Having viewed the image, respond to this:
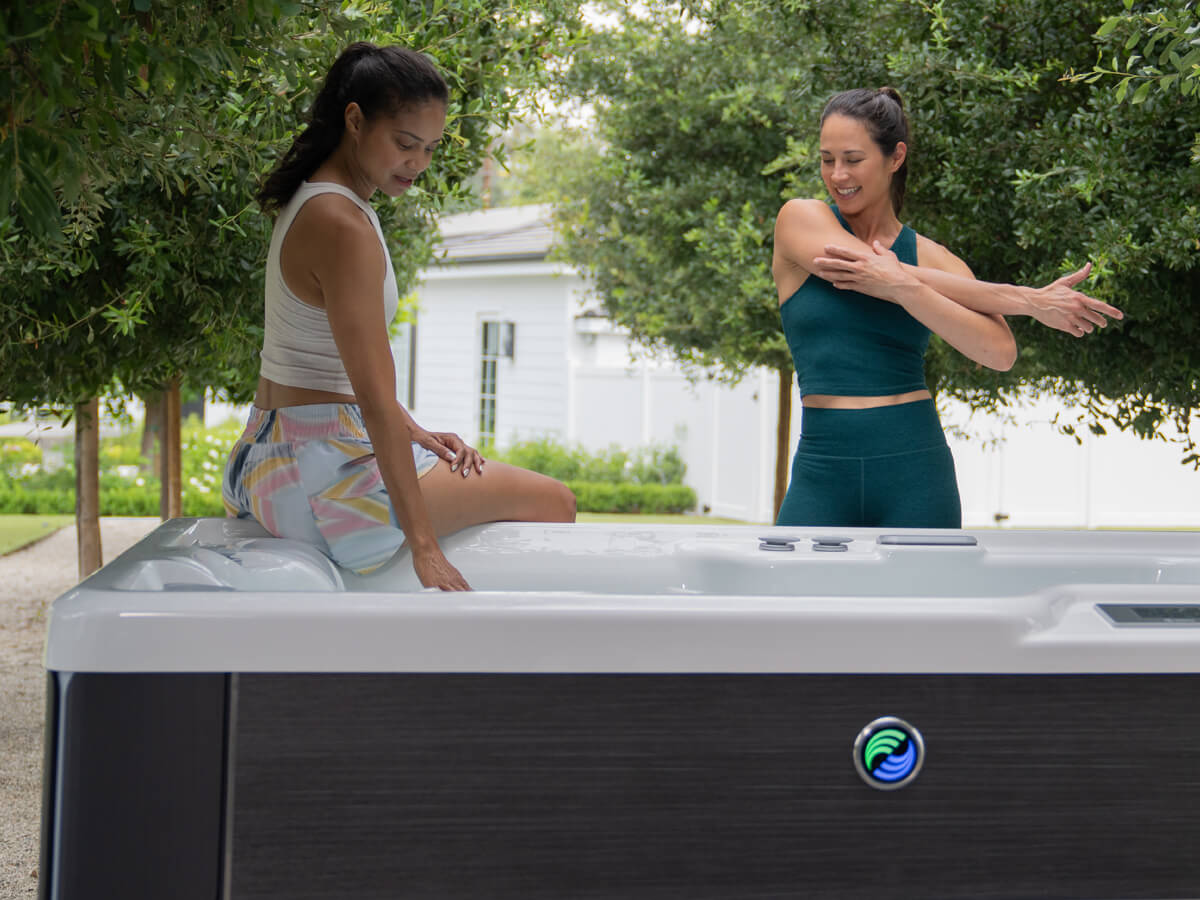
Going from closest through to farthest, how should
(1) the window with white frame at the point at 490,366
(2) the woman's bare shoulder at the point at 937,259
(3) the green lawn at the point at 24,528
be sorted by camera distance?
1. (2) the woman's bare shoulder at the point at 937,259
2. (3) the green lawn at the point at 24,528
3. (1) the window with white frame at the point at 490,366

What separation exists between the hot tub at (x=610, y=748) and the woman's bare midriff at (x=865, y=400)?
1.06m

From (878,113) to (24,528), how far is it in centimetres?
859

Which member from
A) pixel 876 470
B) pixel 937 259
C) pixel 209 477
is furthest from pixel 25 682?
pixel 209 477

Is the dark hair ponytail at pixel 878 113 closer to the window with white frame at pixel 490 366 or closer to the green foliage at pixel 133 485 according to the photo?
the green foliage at pixel 133 485

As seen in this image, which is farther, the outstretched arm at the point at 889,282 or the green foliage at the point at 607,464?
the green foliage at the point at 607,464

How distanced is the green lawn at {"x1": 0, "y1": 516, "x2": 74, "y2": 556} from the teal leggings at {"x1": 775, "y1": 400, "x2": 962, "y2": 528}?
6.89 m

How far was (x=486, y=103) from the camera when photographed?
3.85m

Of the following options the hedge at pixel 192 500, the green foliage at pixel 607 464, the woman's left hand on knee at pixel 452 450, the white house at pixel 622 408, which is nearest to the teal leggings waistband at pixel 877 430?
the woman's left hand on knee at pixel 452 450

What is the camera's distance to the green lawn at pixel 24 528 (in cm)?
845

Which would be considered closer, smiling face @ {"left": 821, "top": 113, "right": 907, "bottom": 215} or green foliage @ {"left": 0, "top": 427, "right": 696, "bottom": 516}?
smiling face @ {"left": 821, "top": 113, "right": 907, "bottom": 215}

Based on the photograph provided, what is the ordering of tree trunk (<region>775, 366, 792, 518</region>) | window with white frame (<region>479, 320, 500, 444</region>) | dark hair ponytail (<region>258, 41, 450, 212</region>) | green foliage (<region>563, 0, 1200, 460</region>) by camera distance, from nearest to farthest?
dark hair ponytail (<region>258, 41, 450, 212</region>) < green foliage (<region>563, 0, 1200, 460</region>) < tree trunk (<region>775, 366, 792, 518</region>) < window with white frame (<region>479, 320, 500, 444</region>)

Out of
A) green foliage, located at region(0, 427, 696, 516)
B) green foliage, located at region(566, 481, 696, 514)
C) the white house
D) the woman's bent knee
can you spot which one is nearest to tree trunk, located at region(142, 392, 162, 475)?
green foliage, located at region(0, 427, 696, 516)

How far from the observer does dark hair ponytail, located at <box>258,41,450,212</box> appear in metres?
2.06

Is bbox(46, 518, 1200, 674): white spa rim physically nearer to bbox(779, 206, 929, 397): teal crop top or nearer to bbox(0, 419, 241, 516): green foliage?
bbox(779, 206, 929, 397): teal crop top
